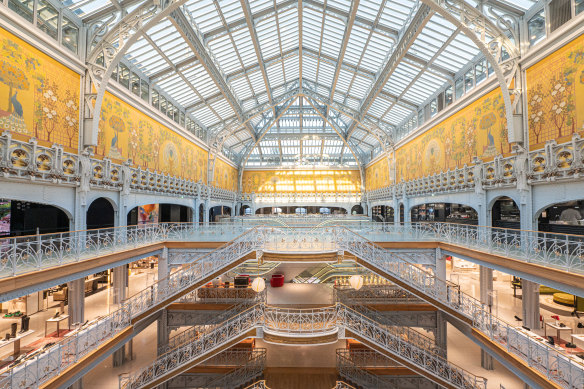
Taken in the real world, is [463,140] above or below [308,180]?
below

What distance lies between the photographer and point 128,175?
49.2ft

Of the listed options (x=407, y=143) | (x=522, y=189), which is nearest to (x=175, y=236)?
(x=522, y=189)

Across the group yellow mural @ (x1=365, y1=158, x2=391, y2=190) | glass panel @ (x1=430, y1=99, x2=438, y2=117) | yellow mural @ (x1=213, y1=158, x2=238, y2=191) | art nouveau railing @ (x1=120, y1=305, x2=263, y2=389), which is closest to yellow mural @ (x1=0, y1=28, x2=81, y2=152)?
art nouveau railing @ (x1=120, y1=305, x2=263, y2=389)

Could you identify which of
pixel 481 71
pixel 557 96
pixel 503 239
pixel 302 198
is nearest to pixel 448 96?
pixel 481 71

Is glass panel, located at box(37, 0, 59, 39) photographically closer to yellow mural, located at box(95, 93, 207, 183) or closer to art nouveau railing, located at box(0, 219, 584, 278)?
yellow mural, located at box(95, 93, 207, 183)

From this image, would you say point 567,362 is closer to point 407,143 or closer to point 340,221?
point 340,221

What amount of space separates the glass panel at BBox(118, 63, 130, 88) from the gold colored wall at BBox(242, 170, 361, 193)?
26407 millimetres

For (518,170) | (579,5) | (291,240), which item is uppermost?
(579,5)

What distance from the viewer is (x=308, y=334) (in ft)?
40.3

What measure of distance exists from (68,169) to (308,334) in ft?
38.2

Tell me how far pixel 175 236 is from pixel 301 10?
1532cm

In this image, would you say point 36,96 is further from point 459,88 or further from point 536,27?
point 459,88

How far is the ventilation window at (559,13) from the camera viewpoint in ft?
31.9

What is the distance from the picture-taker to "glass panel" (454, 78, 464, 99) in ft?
55.1
